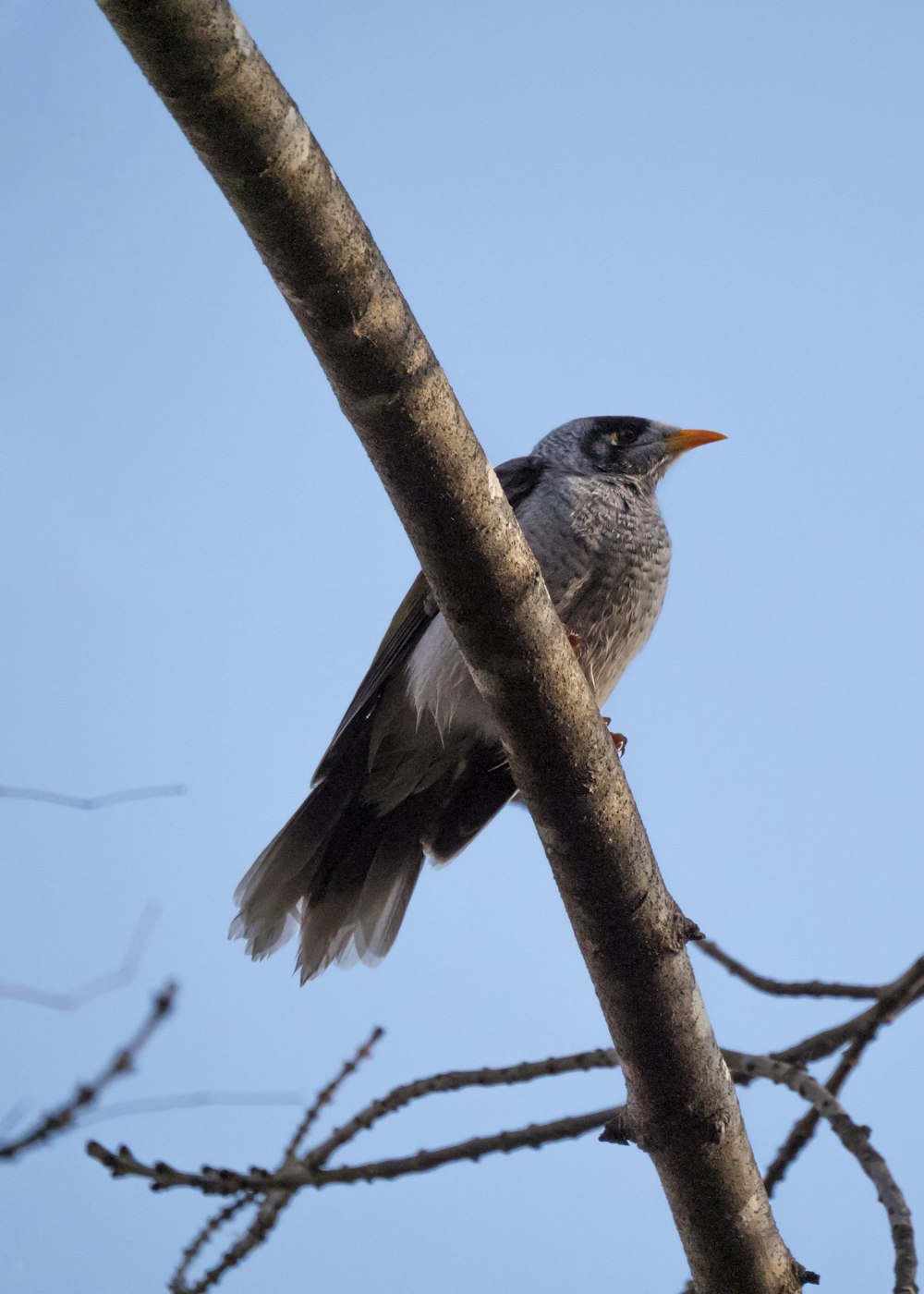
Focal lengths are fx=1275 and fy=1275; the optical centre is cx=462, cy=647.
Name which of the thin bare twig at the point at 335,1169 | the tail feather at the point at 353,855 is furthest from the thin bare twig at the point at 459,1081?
the tail feather at the point at 353,855

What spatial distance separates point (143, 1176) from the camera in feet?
8.61

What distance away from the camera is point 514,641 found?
96.0 inches

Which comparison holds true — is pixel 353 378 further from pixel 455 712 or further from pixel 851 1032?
pixel 851 1032

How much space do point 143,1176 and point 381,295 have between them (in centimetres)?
182

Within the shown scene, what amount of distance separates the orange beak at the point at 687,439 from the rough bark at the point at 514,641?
2.69 m

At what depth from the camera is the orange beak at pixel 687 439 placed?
508cm

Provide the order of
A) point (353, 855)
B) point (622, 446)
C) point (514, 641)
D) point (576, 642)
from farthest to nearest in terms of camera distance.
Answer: point (622, 446) → point (353, 855) → point (576, 642) → point (514, 641)

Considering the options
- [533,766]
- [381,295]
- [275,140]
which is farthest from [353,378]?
[533,766]

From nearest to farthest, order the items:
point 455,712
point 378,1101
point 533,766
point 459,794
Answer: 1. point 533,766
2. point 378,1101
3. point 455,712
4. point 459,794

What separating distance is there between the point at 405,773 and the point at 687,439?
6.34ft

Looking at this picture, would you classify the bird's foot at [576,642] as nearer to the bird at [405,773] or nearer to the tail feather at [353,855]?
the bird at [405,773]

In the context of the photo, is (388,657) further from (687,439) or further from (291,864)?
(687,439)

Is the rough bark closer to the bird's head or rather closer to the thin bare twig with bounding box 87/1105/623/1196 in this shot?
the thin bare twig with bounding box 87/1105/623/1196

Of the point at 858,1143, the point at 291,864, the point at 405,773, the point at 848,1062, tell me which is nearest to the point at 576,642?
the point at 405,773
